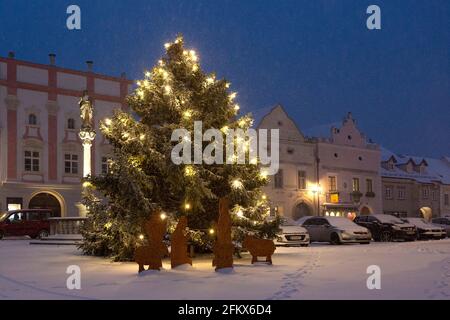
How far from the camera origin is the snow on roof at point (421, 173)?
6174 cm

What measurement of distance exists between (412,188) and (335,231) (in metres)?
36.3

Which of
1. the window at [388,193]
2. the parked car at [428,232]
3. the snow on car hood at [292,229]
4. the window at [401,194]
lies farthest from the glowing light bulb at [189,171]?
the window at [401,194]

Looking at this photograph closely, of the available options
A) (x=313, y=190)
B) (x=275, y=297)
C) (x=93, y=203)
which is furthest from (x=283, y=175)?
(x=275, y=297)

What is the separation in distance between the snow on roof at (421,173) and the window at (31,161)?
32.5m

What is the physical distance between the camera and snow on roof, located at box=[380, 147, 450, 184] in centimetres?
6174

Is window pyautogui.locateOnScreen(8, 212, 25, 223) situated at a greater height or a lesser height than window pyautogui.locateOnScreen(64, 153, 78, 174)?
lesser

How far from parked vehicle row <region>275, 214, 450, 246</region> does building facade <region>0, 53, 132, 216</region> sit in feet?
64.3

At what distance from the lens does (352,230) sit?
27.6m

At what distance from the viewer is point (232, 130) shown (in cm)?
1747

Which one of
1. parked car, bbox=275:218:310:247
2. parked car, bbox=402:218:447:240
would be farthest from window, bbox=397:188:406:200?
parked car, bbox=275:218:310:247

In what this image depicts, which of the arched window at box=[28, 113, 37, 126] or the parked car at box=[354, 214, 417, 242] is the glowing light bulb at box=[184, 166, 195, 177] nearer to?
the parked car at box=[354, 214, 417, 242]

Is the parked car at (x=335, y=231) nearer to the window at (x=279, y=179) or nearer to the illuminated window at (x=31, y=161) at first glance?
the window at (x=279, y=179)

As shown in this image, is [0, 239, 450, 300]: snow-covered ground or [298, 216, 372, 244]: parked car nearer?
[0, 239, 450, 300]: snow-covered ground

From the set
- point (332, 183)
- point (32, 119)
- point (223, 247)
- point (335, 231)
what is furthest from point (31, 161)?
point (223, 247)
